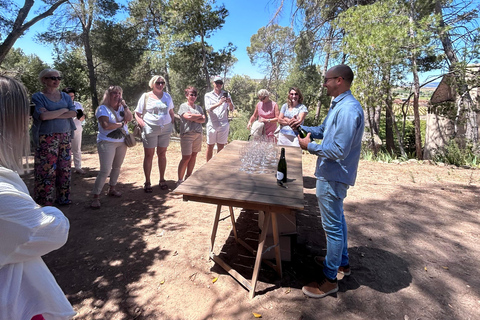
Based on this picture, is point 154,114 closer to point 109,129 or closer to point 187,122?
point 187,122

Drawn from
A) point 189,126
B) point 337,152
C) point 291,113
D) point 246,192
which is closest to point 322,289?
point 246,192

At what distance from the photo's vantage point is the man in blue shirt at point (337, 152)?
1.93m

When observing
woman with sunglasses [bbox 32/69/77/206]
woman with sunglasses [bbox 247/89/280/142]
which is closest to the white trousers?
woman with sunglasses [bbox 32/69/77/206]

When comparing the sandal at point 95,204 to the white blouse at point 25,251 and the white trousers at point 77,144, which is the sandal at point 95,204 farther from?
the white blouse at point 25,251

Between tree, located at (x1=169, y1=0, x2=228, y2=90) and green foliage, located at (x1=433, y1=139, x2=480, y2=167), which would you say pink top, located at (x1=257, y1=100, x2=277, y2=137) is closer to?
green foliage, located at (x1=433, y1=139, x2=480, y2=167)

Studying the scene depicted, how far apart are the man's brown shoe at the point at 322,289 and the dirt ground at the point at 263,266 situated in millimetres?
48

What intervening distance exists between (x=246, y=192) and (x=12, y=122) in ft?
4.80

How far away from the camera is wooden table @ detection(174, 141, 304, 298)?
1955 millimetres

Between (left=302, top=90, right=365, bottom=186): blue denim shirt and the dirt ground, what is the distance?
1098 mm

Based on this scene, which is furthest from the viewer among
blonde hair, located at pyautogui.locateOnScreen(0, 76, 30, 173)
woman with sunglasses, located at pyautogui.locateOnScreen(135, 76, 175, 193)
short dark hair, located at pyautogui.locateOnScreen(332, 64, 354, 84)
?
woman with sunglasses, located at pyautogui.locateOnScreen(135, 76, 175, 193)

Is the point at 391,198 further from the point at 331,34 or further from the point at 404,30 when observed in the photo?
the point at 331,34

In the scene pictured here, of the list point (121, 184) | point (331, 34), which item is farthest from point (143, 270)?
point (331, 34)

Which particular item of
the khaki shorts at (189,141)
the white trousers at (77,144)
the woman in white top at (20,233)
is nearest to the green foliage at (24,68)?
the white trousers at (77,144)

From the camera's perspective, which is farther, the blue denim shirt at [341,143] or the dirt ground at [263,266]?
the dirt ground at [263,266]
